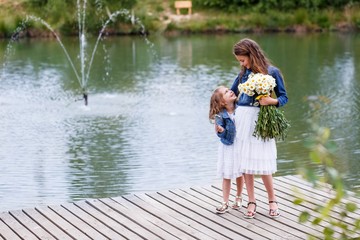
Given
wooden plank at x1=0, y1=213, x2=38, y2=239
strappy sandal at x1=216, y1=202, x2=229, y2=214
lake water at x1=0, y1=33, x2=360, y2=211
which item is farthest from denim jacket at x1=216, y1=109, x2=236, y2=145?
A: lake water at x1=0, y1=33, x2=360, y2=211

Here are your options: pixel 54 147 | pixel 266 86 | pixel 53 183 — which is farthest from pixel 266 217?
pixel 54 147

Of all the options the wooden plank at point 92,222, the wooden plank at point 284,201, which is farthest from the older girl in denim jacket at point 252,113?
the wooden plank at point 92,222

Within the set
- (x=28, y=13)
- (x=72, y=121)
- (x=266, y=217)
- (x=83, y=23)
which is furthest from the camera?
(x=28, y=13)

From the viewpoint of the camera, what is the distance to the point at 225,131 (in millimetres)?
5828

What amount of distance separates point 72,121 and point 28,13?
1760 centimetres

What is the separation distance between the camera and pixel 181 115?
13.2 meters

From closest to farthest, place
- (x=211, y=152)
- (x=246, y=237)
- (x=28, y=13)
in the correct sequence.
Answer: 1. (x=246, y=237)
2. (x=211, y=152)
3. (x=28, y=13)

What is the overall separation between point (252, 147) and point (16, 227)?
5.68ft

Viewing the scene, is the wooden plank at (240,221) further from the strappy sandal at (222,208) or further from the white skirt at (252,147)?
the white skirt at (252,147)

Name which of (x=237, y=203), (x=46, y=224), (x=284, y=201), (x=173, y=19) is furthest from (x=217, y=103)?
(x=173, y=19)

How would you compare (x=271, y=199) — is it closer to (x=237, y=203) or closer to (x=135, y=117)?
(x=237, y=203)

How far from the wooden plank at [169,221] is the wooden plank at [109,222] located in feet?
0.82

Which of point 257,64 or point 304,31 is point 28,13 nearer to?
point 304,31

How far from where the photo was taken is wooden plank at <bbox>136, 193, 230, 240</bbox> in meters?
5.55
